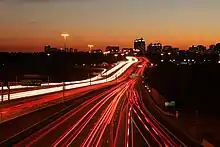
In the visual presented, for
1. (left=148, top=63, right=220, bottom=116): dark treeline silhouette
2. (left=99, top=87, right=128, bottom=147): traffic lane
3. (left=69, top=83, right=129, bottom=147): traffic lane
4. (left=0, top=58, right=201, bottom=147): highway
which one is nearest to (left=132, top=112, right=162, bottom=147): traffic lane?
(left=0, top=58, right=201, bottom=147): highway

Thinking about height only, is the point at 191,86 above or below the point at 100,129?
below

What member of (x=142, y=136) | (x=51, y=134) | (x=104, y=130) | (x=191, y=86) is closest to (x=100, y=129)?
(x=104, y=130)

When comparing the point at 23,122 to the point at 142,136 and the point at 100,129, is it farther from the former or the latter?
the point at 142,136

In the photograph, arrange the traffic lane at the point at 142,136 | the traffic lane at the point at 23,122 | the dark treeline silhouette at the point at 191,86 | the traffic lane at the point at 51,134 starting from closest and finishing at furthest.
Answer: the traffic lane at the point at 51,134, the traffic lane at the point at 23,122, the traffic lane at the point at 142,136, the dark treeline silhouette at the point at 191,86

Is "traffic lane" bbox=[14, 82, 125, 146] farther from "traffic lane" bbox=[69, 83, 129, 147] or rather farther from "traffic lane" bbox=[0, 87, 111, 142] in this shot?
"traffic lane" bbox=[69, 83, 129, 147]

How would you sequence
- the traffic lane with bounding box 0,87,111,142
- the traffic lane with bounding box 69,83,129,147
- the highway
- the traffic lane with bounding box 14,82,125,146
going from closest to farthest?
1. the traffic lane with bounding box 14,82,125,146
2. the traffic lane with bounding box 0,87,111,142
3. the traffic lane with bounding box 69,83,129,147
4. the highway

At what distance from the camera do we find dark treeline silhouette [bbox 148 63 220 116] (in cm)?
9444

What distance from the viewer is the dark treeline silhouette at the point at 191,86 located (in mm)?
94438

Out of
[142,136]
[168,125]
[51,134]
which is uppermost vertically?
[51,134]

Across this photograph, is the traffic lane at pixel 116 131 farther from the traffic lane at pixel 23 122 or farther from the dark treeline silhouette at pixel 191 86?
the dark treeline silhouette at pixel 191 86

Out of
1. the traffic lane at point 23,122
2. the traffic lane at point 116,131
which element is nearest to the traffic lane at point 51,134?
the traffic lane at point 23,122

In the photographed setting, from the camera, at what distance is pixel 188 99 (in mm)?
101188

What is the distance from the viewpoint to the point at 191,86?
395ft

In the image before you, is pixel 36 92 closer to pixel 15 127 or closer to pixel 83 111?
pixel 83 111
